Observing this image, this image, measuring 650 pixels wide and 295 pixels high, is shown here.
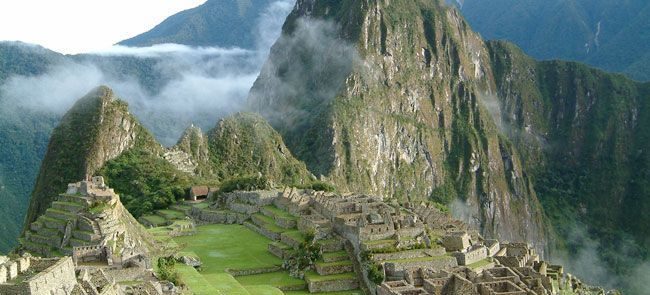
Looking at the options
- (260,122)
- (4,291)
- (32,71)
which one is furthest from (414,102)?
(4,291)

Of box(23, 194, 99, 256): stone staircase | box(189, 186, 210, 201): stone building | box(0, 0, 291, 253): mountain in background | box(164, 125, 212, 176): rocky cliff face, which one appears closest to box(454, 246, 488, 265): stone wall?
box(23, 194, 99, 256): stone staircase

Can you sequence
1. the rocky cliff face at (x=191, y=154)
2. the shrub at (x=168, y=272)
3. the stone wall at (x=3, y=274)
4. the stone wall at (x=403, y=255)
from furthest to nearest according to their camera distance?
the rocky cliff face at (x=191, y=154) < the stone wall at (x=403, y=255) < the shrub at (x=168, y=272) < the stone wall at (x=3, y=274)

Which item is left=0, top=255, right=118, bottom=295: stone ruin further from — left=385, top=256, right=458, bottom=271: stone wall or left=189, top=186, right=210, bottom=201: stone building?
left=189, top=186, right=210, bottom=201: stone building

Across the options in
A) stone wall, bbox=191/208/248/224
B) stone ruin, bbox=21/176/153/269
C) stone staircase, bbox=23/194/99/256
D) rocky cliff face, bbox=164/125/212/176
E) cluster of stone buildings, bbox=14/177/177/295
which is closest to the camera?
cluster of stone buildings, bbox=14/177/177/295

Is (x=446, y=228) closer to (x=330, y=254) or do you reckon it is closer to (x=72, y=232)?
(x=330, y=254)

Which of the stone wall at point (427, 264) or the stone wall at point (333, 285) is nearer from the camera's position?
the stone wall at point (427, 264)

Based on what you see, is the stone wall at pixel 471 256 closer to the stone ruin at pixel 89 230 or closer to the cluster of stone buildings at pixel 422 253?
the cluster of stone buildings at pixel 422 253

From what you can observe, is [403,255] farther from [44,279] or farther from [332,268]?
[44,279]

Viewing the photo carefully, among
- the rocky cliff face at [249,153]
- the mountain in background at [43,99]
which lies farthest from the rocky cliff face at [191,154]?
the mountain in background at [43,99]
